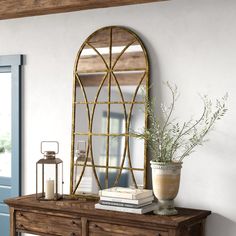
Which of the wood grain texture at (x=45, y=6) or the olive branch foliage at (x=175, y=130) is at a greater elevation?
the wood grain texture at (x=45, y=6)

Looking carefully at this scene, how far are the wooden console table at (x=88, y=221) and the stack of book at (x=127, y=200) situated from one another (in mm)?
58

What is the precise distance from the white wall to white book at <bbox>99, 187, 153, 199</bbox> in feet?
1.05

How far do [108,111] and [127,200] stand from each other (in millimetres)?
785

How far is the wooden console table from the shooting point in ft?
10.9

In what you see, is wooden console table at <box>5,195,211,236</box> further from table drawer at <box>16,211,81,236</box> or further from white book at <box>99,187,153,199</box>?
white book at <box>99,187,153,199</box>

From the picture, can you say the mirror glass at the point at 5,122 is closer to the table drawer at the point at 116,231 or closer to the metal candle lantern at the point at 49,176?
the metal candle lantern at the point at 49,176

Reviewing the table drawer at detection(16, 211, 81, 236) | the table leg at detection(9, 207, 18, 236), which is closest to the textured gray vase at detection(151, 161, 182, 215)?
the table drawer at detection(16, 211, 81, 236)

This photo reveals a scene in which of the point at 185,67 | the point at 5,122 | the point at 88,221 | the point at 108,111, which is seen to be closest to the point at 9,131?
the point at 5,122

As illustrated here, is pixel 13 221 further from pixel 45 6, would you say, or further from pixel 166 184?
pixel 45 6

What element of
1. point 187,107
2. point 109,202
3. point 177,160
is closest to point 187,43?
point 187,107

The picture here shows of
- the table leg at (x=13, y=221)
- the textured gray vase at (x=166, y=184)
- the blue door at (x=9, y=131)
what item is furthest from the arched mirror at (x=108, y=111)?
the blue door at (x=9, y=131)

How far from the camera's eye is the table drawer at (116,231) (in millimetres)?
3357

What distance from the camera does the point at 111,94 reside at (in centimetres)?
399

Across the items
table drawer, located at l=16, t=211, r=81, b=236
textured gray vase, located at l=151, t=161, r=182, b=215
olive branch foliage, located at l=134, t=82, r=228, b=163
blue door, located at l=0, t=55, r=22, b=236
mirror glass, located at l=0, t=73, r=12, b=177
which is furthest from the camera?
mirror glass, located at l=0, t=73, r=12, b=177
